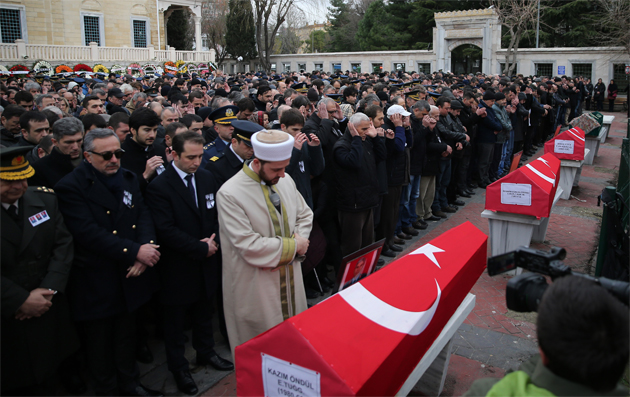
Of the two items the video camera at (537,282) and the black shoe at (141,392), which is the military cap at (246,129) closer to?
the black shoe at (141,392)

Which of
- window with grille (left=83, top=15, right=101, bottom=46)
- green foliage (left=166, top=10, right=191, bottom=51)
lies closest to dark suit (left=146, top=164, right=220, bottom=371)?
A: window with grille (left=83, top=15, right=101, bottom=46)

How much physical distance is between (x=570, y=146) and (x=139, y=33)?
1594 inches

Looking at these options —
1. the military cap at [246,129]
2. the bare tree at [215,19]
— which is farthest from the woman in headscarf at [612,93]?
the bare tree at [215,19]

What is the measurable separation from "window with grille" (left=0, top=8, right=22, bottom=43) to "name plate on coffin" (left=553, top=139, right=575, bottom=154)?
1512 inches

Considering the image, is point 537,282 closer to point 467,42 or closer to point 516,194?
point 516,194

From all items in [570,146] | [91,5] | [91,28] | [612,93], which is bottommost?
[570,146]

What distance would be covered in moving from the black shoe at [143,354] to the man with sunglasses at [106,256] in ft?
2.08

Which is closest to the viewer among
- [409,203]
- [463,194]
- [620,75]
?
[409,203]

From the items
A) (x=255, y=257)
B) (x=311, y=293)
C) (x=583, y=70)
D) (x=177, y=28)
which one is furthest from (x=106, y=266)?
(x=177, y=28)

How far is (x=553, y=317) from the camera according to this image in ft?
4.94

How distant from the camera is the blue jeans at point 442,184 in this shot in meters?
8.88

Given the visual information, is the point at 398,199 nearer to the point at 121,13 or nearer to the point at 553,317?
the point at 553,317

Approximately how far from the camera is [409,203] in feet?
26.8

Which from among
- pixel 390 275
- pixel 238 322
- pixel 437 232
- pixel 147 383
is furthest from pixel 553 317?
pixel 437 232
